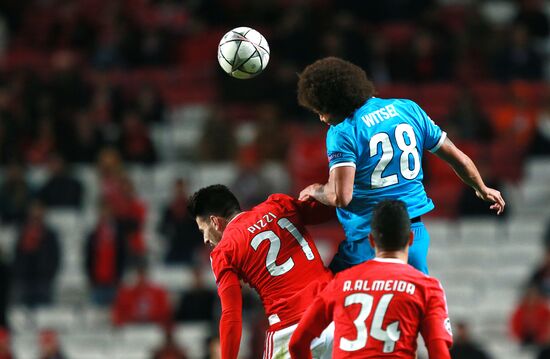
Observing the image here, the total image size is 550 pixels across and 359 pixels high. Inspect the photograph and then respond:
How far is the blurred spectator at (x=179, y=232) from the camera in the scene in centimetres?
1441

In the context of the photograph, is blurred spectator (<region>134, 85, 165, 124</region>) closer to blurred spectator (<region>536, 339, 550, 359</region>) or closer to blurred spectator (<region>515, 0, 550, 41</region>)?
blurred spectator (<region>515, 0, 550, 41</region>)

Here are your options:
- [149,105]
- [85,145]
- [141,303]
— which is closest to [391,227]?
[141,303]

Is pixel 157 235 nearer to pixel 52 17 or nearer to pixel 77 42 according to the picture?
pixel 77 42

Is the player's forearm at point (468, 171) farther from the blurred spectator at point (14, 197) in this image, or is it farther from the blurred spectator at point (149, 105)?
the blurred spectator at point (149, 105)

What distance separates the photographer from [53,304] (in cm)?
1423

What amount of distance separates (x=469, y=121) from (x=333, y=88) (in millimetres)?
9279

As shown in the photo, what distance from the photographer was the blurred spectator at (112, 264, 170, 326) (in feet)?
45.0

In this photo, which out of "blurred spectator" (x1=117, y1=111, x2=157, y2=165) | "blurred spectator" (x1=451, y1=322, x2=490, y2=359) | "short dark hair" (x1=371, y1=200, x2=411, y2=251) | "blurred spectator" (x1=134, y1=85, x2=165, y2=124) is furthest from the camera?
"blurred spectator" (x1=134, y1=85, x2=165, y2=124)

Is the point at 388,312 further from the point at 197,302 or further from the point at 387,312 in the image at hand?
the point at 197,302

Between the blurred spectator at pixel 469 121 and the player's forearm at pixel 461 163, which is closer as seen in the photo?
the player's forearm at pixel 461 163

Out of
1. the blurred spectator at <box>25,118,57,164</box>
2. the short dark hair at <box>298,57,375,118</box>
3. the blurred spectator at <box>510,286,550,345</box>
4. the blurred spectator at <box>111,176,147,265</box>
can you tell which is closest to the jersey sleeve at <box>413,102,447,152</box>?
the short dark hair at <box>298,57,375,118</box>

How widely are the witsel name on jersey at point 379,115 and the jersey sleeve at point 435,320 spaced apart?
1180 millimetres

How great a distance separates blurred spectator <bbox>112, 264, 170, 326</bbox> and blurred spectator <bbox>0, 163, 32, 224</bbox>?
2.07 meters

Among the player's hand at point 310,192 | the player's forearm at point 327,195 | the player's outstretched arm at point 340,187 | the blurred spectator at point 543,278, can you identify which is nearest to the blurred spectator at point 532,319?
the blurred spectator at point 543,278
